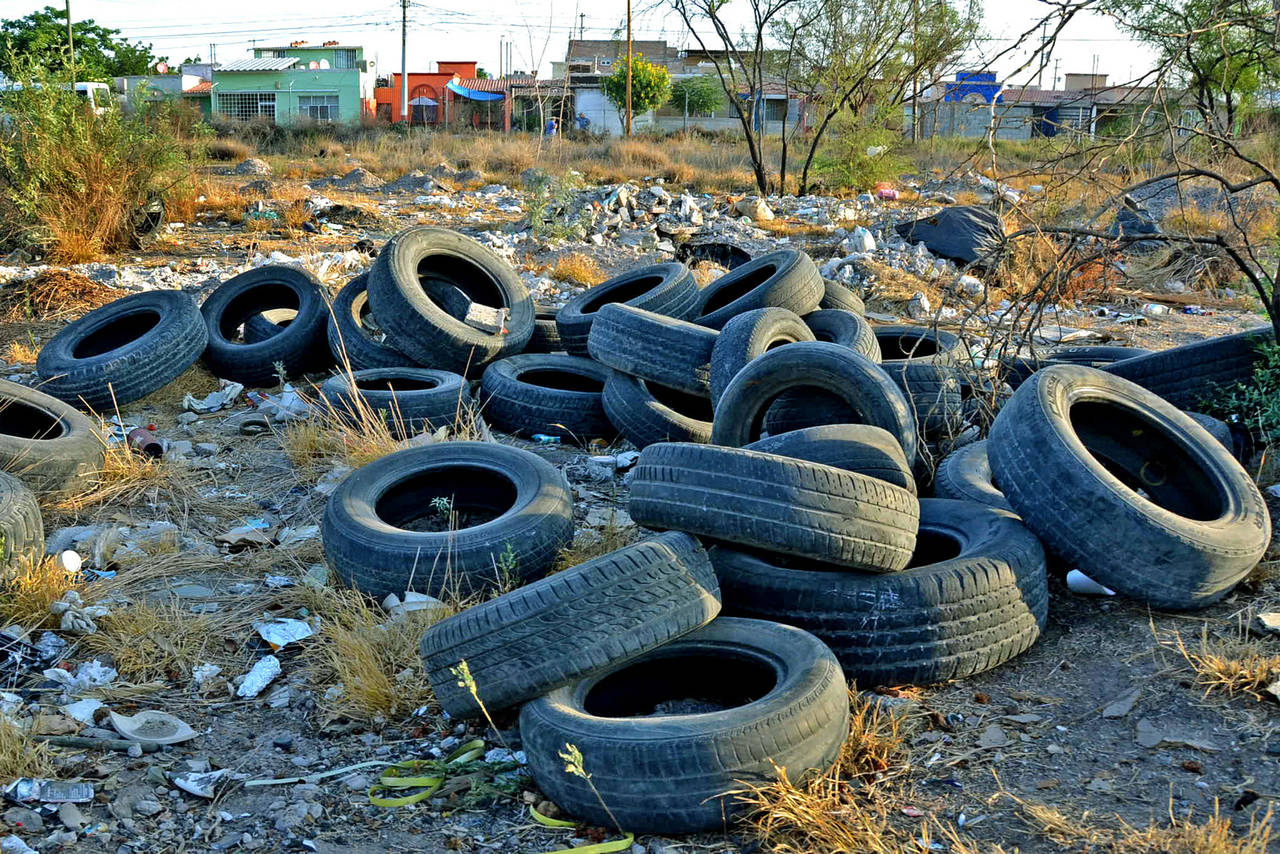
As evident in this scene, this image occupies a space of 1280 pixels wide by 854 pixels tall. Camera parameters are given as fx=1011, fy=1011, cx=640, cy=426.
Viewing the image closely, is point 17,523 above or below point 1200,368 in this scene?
below

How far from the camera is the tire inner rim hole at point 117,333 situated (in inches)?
296

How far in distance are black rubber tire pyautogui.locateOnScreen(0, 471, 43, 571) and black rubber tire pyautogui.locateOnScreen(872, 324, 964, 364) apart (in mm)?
4842

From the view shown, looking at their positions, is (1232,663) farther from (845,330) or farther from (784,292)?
(784,292)

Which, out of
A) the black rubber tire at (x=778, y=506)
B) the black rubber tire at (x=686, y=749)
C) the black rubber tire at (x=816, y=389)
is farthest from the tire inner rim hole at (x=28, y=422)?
the black rubber tire at (x=686, y=749)

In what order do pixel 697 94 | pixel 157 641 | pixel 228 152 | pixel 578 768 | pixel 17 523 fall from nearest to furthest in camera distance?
pixel 578 768 < pixel 157 641 < pixel 17 523 < pixel 228 152 < pixel 697 94

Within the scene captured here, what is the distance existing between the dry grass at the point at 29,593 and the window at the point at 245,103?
51.1 m

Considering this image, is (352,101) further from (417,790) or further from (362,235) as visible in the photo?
(417,790)

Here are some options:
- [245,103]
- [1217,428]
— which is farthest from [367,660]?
[245,103]

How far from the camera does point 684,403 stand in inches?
257

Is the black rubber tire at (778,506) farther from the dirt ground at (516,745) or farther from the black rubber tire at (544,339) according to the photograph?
the black rubber tire at (544,339)

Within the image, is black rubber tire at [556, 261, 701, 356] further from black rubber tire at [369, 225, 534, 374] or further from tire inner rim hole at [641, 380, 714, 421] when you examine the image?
tire inner rim hole at [641, 380, 714, 421]

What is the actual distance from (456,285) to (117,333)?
2580 mm

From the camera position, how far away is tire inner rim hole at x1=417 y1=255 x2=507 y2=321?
25.6 ft

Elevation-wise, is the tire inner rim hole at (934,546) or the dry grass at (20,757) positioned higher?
the tire inner rim hole at (934,546)
